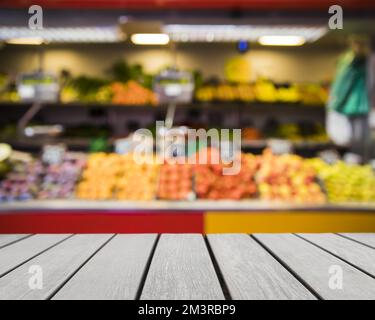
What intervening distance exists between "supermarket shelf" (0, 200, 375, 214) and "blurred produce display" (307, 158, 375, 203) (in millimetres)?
254

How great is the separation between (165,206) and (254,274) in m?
2.30

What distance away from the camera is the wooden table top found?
94cm

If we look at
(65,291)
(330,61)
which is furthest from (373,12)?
(65,291)

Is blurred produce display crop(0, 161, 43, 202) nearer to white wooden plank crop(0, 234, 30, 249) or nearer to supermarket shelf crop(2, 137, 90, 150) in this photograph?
supermarket shelf crop(2, 137, 90, 150)

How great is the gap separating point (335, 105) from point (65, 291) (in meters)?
5.08

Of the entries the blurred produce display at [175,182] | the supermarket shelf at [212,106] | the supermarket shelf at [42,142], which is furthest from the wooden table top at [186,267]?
the supermarket shelf at [212,106]

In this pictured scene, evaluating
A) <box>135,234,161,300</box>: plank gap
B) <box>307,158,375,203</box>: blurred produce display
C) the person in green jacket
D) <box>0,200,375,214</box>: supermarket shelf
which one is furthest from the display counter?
the person in green jacket

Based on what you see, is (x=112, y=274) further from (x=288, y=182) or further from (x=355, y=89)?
(x=355, y=89)

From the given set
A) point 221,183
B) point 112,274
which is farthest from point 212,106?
point 112,274

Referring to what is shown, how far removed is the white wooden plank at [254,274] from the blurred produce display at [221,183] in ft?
6.99

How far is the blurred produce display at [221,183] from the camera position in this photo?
366 centimetres

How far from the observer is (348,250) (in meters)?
1.41

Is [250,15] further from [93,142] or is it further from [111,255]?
[111,255]

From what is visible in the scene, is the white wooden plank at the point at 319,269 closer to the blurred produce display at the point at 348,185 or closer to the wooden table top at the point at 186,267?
the wooden table top at the point at 186,267
